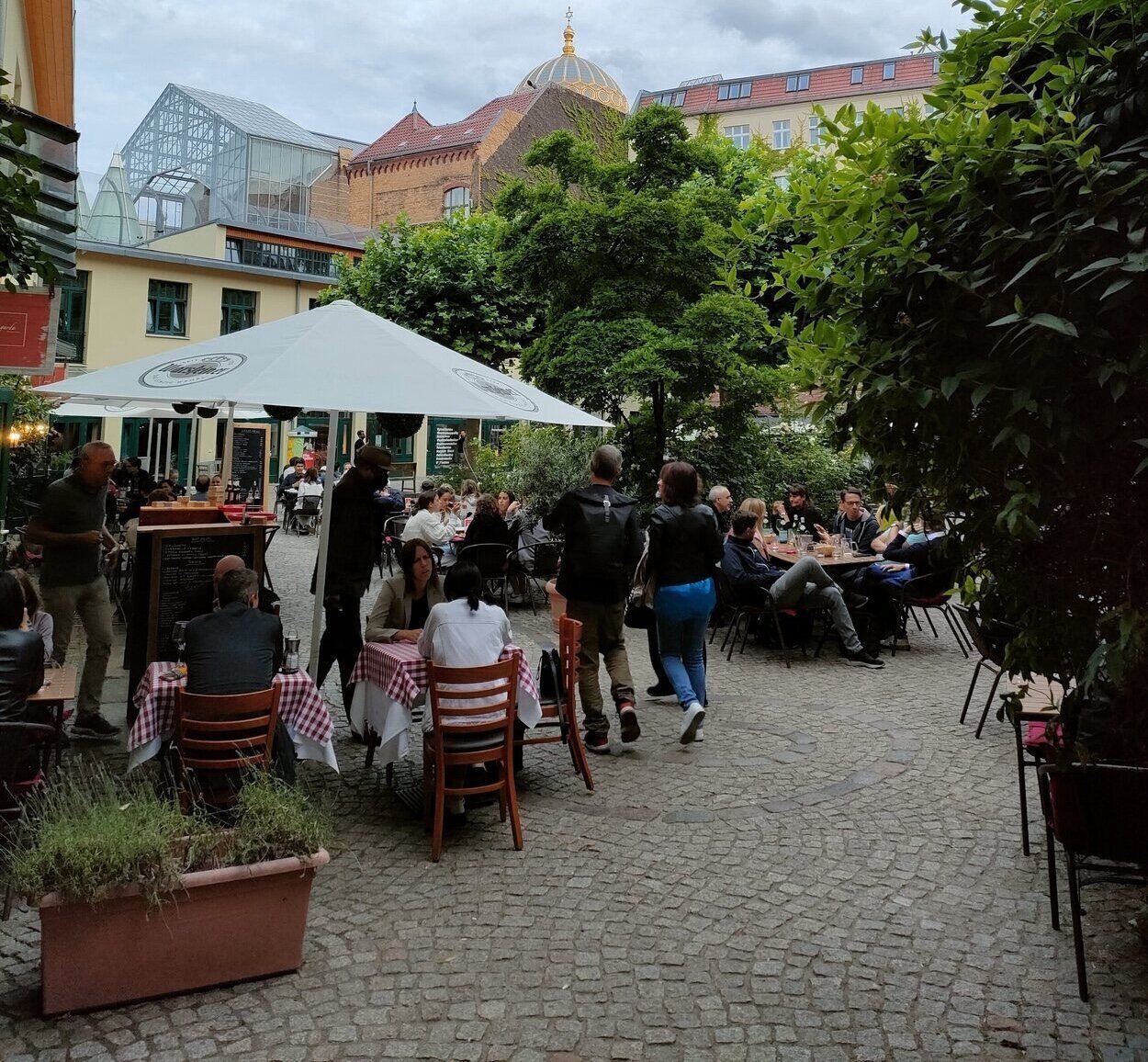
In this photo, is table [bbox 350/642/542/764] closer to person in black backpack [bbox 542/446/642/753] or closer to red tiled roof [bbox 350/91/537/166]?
person in black backpack [bbox 542/446/642/753]

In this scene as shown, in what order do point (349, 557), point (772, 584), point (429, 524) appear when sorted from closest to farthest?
point (349, 557) → point (772, 584) → point (429, 524)

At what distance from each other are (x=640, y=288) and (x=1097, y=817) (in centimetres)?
1103

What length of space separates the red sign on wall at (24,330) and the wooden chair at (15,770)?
2.97 m

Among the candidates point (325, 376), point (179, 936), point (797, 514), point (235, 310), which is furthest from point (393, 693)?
point (235, 310)

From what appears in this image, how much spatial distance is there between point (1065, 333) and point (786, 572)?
716 cm

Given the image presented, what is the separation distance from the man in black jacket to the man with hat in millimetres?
4013

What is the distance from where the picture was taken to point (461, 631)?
5285mm

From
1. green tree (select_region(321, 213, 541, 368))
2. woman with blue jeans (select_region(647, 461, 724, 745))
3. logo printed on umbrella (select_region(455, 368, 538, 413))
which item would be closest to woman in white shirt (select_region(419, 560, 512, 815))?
logo printed on umbrella (select_region(455, 368, 538, 413))

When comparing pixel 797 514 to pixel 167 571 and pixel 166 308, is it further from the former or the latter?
pixel 166 308

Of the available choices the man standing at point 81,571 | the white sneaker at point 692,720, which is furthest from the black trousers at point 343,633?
the white sneaker at point 692,720

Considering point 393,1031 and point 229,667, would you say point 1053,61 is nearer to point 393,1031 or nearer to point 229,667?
point 393,1031

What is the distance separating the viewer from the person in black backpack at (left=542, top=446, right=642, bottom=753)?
657cm

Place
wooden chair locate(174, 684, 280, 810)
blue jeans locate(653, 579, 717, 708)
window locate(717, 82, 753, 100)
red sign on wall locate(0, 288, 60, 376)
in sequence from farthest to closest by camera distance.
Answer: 1. window locate(717, 82, 753, 100)
2. blue jeans locate(653, 579, 717, 708)
3. red sign on wall locate(0, 288, 60, 376)
4. wooden chair locate(174, 684, 280, 810)

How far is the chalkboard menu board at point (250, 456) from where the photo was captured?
25703 millimetres
